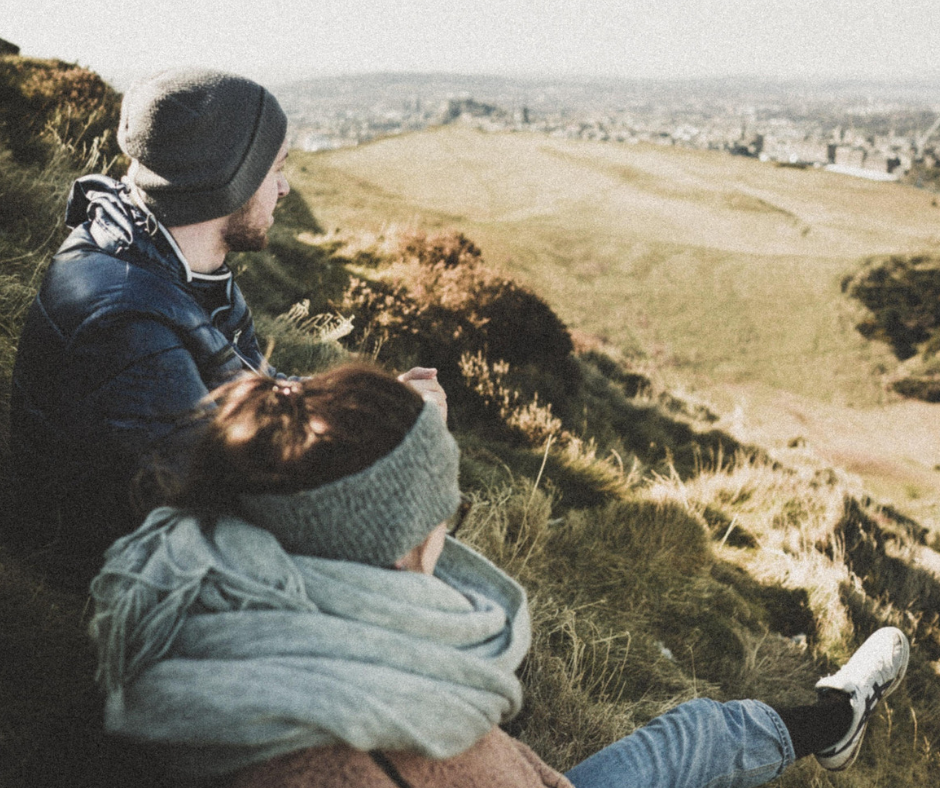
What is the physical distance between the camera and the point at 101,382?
1.67m

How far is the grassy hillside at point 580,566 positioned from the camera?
1559 millimetres

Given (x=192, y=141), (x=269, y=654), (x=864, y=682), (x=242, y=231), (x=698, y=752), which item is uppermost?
(x=192, y=141)

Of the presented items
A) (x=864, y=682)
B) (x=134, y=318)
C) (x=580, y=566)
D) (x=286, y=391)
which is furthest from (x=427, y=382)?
(x=864, y=682)

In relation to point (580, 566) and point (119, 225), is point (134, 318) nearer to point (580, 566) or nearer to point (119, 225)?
point (119, 225)

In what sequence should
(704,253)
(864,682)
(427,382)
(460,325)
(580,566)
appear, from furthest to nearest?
(704,253), (460,325), (580,566), (864,682), (427,382)

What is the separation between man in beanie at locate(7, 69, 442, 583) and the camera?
1671 millimetres

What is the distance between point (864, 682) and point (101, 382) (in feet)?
9.76

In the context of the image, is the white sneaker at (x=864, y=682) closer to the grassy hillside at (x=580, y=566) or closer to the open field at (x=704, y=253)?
the grassy hillside at (x=580, y=566)

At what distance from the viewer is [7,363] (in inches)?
106

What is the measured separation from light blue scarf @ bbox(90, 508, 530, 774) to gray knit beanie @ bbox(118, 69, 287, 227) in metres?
1.30

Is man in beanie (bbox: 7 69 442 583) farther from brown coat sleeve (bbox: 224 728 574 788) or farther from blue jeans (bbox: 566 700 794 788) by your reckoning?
blue jeans (bbox: 566 700 794 788)

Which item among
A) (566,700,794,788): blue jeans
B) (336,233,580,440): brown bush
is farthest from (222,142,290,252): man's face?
(336,233,580,440): brown bush

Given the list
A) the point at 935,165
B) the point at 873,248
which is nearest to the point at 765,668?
the point at 873,248

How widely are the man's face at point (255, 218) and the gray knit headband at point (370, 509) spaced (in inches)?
55.6
